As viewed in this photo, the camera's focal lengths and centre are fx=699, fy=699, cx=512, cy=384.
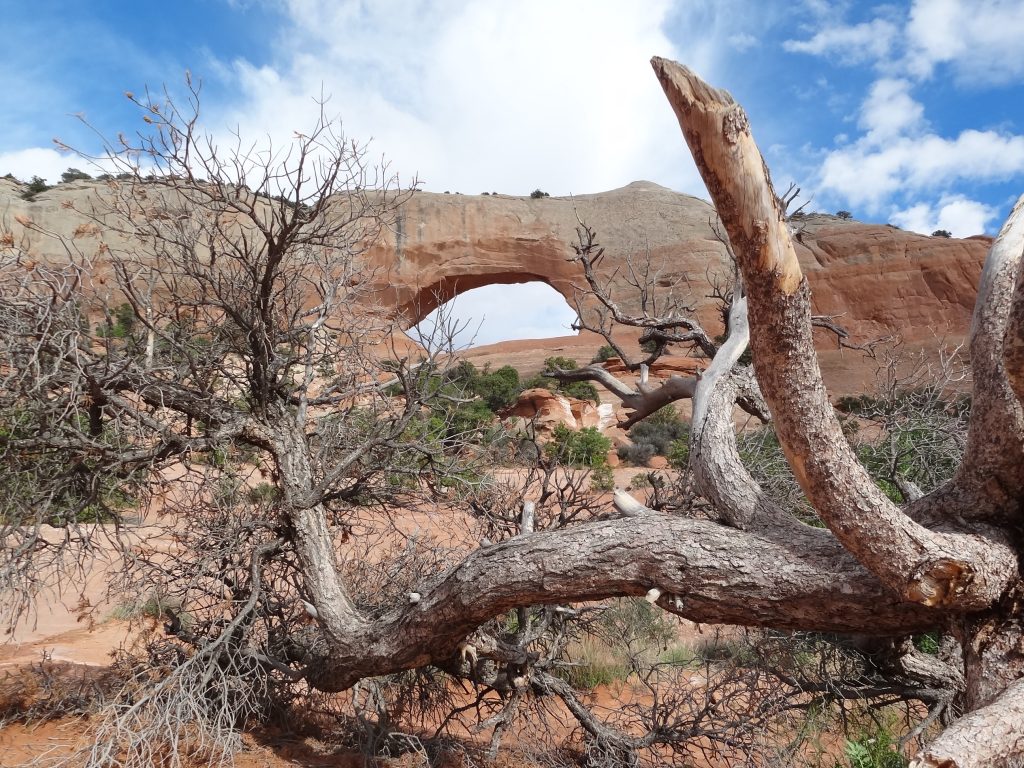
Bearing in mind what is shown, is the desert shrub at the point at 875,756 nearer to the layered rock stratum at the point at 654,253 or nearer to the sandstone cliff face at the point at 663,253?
the layered rock stratum at the point at 654,253

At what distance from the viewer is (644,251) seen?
26.1m

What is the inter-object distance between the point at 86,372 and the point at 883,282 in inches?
1247

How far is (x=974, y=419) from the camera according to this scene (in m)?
2.60

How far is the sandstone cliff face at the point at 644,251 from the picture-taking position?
27969 mm

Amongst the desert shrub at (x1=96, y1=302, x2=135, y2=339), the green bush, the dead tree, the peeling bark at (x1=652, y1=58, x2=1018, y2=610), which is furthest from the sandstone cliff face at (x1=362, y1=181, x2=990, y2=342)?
the peeling bark at (x1=652, y1=58, x2=1018, y2=610)

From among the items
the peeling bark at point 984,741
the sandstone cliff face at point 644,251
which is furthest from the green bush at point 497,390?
the peeling bark at point 984,741

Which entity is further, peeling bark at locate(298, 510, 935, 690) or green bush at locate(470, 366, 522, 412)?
green bush at locate(470, 366, 522, 412)

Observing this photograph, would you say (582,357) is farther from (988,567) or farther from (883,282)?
(988,567)

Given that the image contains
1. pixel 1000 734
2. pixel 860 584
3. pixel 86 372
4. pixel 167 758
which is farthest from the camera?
pixel 167 758

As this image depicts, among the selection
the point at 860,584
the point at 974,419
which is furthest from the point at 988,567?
the point at 974,419

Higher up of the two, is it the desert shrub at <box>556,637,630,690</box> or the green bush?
the green bush

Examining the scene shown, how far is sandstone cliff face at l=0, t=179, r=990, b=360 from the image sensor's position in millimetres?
27969

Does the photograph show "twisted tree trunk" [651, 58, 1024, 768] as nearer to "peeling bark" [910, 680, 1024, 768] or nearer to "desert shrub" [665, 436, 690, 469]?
"peeling bark" [910, 680, 1024, 768]

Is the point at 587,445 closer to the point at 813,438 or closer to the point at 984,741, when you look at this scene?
the point at 813,438
